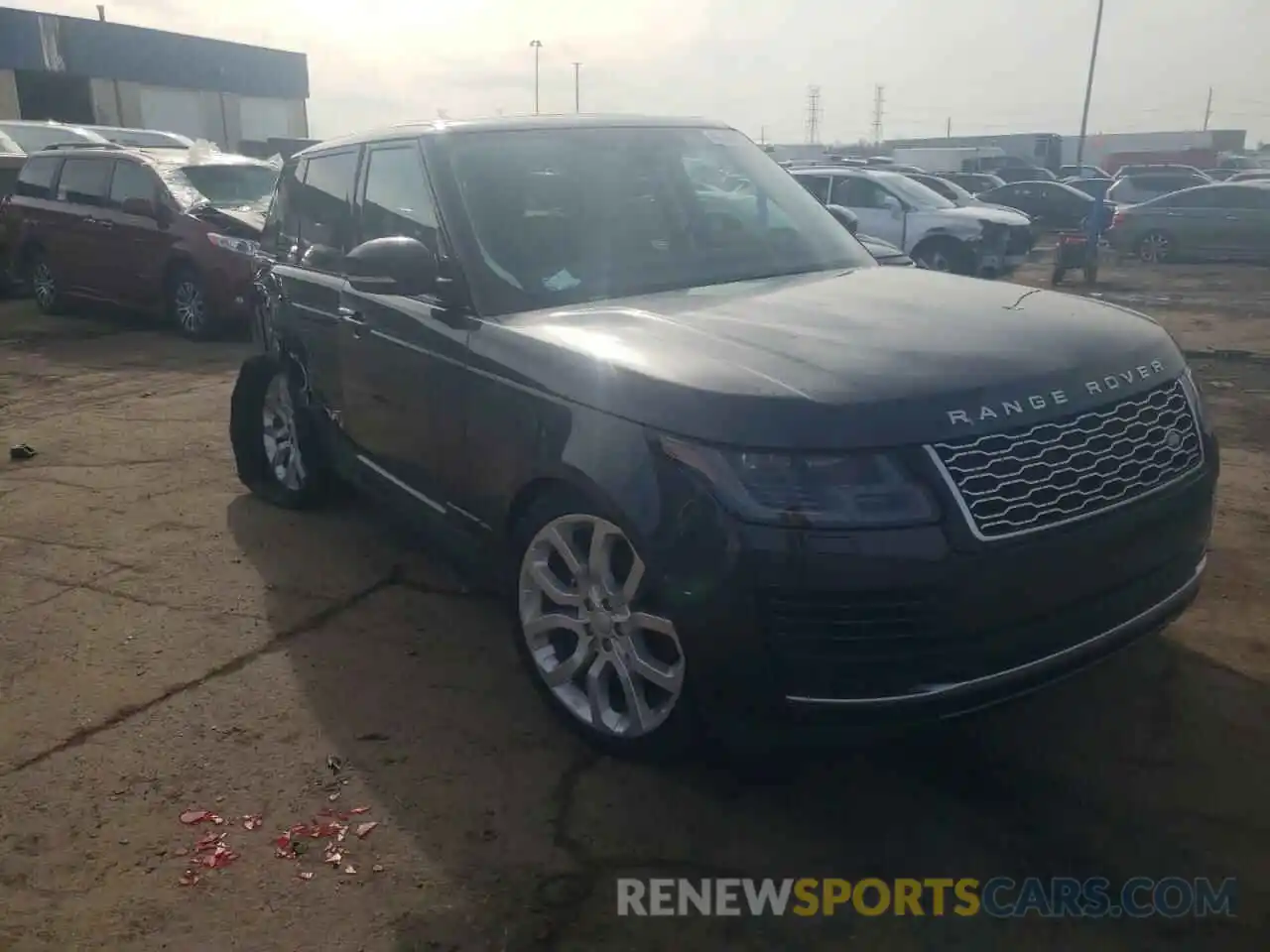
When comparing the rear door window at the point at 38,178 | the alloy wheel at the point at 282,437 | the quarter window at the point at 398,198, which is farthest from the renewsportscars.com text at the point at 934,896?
the rear door window at the point at 38,178

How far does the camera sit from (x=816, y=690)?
8.25 feet

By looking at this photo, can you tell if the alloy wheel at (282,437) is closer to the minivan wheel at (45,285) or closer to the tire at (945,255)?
the minivan wheel at (45,285)

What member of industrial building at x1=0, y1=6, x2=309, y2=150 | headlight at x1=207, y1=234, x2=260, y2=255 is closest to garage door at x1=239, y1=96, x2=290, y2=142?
industrial building at x1=0, y1=6, x2=309, y2=150

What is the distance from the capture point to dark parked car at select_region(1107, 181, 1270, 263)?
1898cm

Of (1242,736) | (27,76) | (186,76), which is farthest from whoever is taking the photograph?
(186,76)

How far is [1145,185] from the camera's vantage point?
1053 inches

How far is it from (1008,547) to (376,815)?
1.86 metres

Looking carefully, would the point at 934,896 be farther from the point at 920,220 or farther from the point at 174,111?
the point at 174,111

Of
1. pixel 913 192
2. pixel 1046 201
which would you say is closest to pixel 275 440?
pixel 913 192

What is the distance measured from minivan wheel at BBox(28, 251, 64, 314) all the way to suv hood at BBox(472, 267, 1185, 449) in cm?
1085

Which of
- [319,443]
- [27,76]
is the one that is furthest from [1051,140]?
[319,443]

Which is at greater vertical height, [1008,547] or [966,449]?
[966,449]

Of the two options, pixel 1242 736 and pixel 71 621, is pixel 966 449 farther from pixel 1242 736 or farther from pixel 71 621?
pixel 71 621

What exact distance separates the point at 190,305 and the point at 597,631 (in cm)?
901
